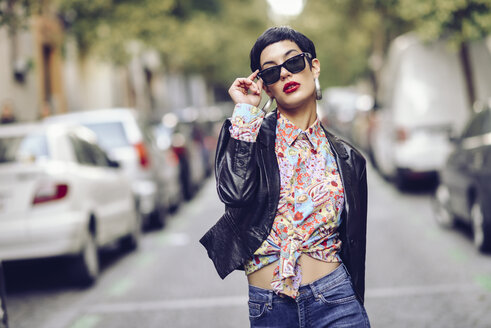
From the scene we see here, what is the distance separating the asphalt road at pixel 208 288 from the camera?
6.35 meters

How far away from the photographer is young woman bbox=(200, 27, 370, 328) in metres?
2.78

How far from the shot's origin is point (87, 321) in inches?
258

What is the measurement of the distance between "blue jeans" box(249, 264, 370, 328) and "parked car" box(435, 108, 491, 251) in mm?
5510

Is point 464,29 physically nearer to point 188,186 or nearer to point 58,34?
point 188,186

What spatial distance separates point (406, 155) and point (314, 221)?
37.0 ft

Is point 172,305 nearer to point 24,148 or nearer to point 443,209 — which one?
point 24,148

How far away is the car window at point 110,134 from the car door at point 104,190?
1520mm

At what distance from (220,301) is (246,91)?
4.43 meters

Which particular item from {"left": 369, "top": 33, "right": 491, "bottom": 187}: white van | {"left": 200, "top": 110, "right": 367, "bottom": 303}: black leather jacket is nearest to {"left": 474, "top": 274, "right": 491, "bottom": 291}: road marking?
{"left": 200, "top": 110, "right": 367, "bottom": 303}: black leather jacket

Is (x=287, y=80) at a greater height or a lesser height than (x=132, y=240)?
greater

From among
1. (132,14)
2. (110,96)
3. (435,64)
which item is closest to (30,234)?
(435,64)

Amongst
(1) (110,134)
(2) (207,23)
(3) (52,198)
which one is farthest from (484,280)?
(2) (207,23)

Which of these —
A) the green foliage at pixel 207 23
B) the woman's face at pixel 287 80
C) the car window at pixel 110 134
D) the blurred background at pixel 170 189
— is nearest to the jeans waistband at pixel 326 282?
the woman's face at pixel 287 80

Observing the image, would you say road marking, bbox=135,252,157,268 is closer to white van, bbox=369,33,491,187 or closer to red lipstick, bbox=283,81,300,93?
white van, bbox=369,33,491,187
